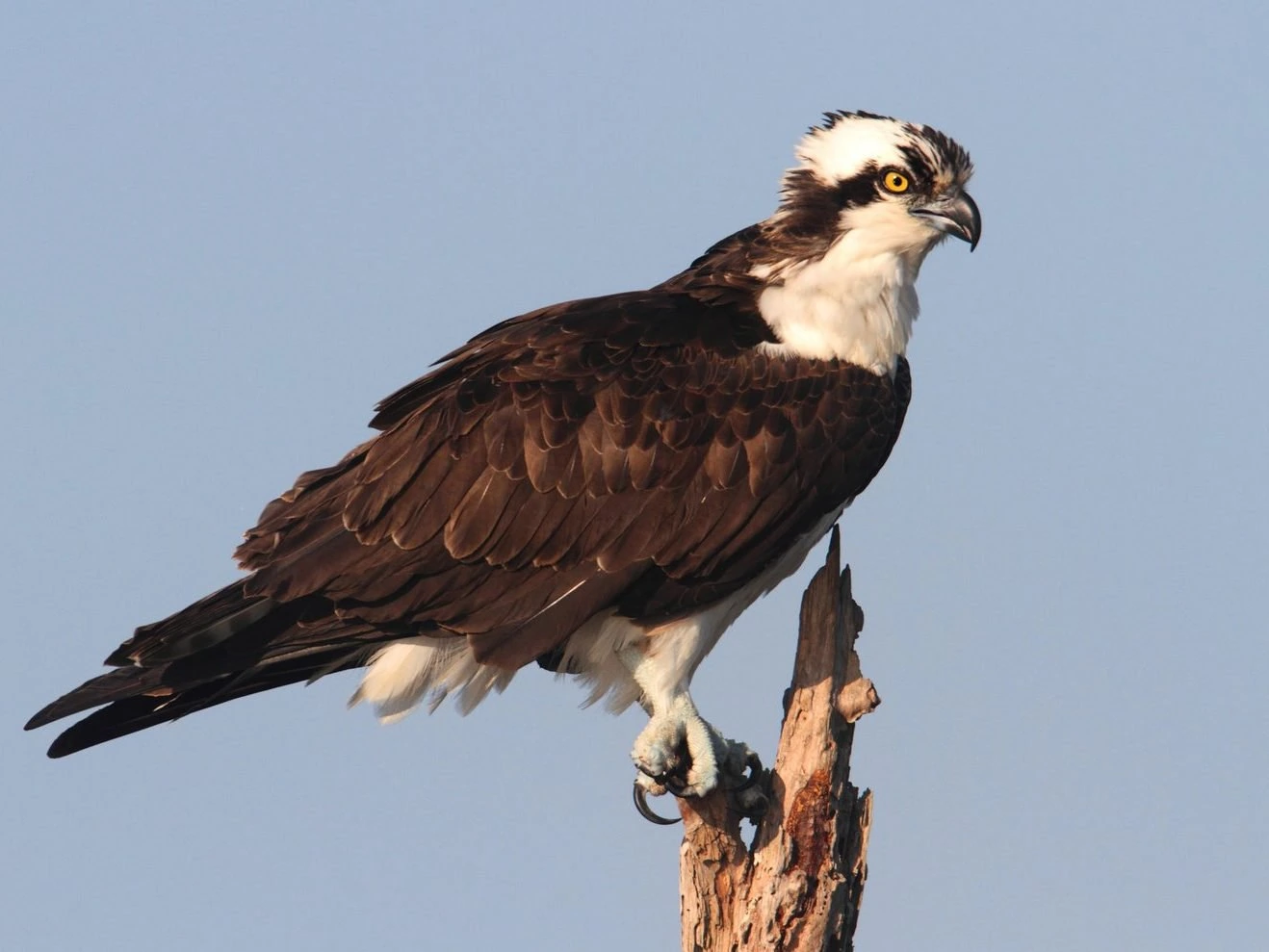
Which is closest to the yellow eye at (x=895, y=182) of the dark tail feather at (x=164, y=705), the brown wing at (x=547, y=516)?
the brown wing at (x=547, y=516)

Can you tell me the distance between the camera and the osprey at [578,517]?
7.05m

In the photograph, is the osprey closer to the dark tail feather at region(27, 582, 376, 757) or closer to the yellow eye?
the dark tail feather at region(27, 582, 376, 757)

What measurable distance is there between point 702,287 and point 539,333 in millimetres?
831

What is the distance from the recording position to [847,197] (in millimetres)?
7637

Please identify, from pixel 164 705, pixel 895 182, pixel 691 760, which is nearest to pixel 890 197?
pixel 895 182

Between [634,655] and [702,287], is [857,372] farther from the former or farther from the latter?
[634,655]

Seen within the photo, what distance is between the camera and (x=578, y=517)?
707 cm

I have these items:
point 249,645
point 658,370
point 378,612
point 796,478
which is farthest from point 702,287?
point 249,645

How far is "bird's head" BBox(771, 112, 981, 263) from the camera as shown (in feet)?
24.9

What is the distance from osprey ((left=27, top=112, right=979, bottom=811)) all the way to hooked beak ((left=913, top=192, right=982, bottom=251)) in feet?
1.42

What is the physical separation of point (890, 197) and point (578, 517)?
7.04 ft

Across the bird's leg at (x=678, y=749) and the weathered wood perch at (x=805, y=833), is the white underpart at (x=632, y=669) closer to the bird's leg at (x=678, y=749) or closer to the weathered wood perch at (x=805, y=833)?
the bird's leg at (x=678, y=749)

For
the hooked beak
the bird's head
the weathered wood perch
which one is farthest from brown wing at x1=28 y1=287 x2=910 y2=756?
the hooked beak

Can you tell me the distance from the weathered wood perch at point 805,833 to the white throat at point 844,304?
94 cm
